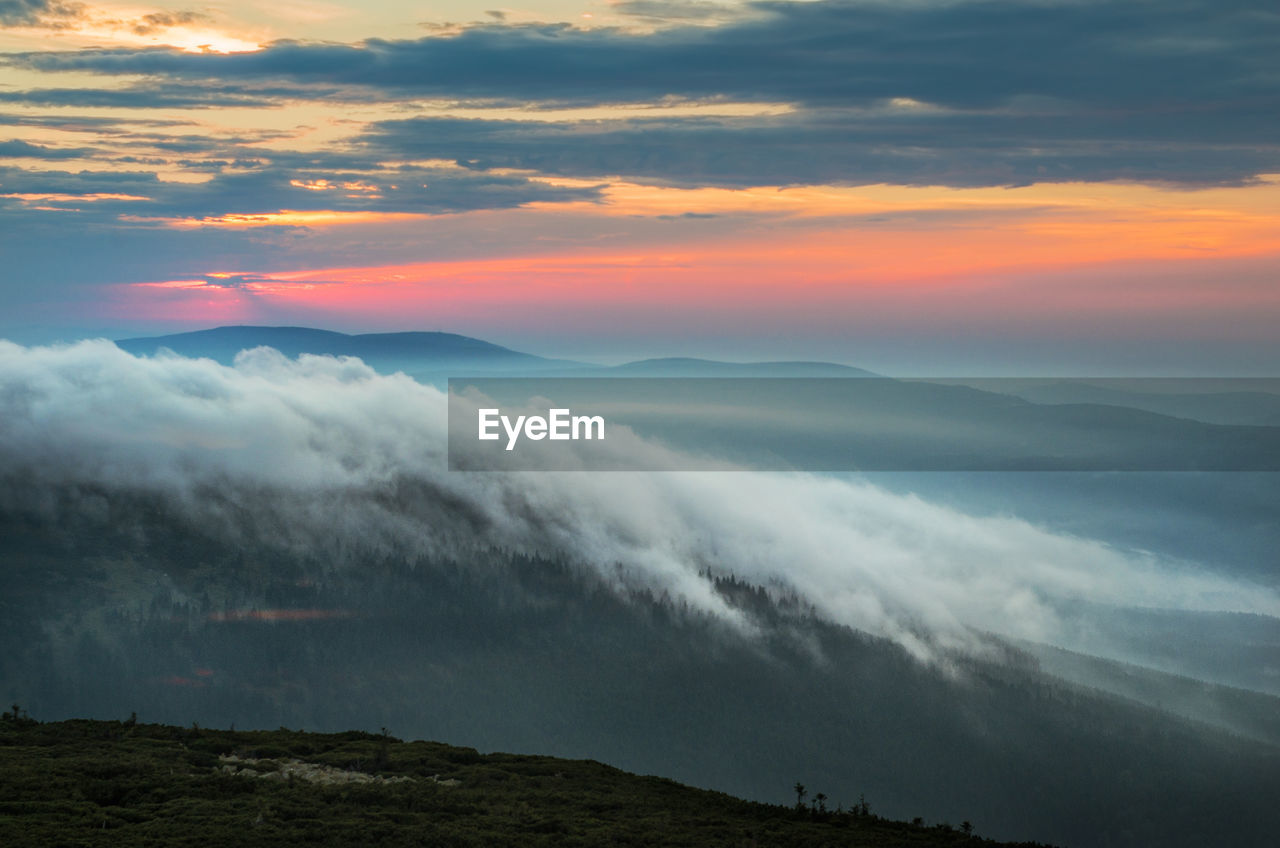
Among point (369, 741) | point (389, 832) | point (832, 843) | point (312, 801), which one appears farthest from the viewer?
point (369, 741)

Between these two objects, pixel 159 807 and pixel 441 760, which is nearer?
pixel 159 807

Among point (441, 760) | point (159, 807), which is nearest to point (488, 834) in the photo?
point (159, 807)

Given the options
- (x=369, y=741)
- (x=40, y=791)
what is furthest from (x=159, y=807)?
(x=369, y=741)

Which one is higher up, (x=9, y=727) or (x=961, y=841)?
(x=9, y=727)

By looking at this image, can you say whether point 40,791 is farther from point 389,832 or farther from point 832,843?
point 832,843

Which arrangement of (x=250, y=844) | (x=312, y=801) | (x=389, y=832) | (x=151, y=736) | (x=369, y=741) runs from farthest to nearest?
(x=369, y=741)
(x=151, y=736)
(x=312, y=801)
(x=389, y=832)
(x=250, y=844)

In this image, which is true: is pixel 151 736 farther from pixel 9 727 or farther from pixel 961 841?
pixel 961 841
